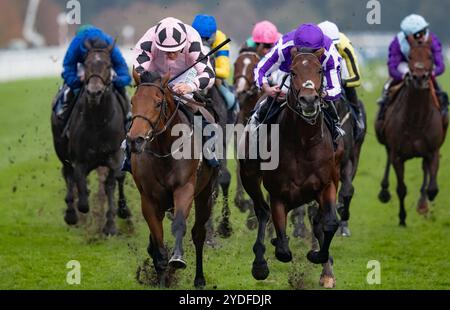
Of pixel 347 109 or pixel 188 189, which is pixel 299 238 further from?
pixel 188 189

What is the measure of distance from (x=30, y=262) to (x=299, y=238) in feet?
9.56

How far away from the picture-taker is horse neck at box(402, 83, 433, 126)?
13.3 m

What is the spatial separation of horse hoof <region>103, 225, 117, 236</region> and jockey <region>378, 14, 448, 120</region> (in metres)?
3.83

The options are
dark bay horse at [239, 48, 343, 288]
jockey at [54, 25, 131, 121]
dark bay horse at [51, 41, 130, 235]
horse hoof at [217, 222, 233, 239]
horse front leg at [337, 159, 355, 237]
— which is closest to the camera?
dark bay horse at [239, 48, 343, 288]

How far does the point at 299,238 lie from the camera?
12.1 meters

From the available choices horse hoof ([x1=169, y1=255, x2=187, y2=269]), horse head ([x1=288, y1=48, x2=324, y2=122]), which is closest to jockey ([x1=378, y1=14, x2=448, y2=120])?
horse head ([x1=288, y1=48, x2=324, y2=122])

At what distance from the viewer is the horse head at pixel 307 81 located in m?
7.95

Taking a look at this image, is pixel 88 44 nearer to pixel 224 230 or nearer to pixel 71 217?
pixel 71 217

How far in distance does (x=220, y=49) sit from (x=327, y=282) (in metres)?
3.46

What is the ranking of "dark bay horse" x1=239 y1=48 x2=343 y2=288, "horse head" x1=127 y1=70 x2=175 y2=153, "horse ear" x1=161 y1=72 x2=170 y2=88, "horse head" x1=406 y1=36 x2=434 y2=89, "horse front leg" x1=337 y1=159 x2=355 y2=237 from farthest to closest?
1. "horse head" x1=406 y1=36 x2=434 y2=89
2. "horse front leg" x1=337 y1=159 x2=355 y2=237
3. "dark bay horse" x1=239 y1=48 x2=343 y2=288
4. "horse ear" x1=161 y1=72 x2=170 y2=88
5. "horse head" x1=127 y1=70 x2=175 y2=153

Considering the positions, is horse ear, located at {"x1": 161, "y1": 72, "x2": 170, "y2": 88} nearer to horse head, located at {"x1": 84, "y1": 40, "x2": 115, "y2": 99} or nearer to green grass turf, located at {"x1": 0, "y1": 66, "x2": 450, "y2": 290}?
green grass turf, located at {"x1": 0, "y1": 66, "x2": 450, "y2": 290}

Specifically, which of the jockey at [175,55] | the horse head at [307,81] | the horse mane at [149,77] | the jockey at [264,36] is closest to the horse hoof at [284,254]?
the jockey at [175,55]

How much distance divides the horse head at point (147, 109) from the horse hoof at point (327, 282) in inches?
85.5
